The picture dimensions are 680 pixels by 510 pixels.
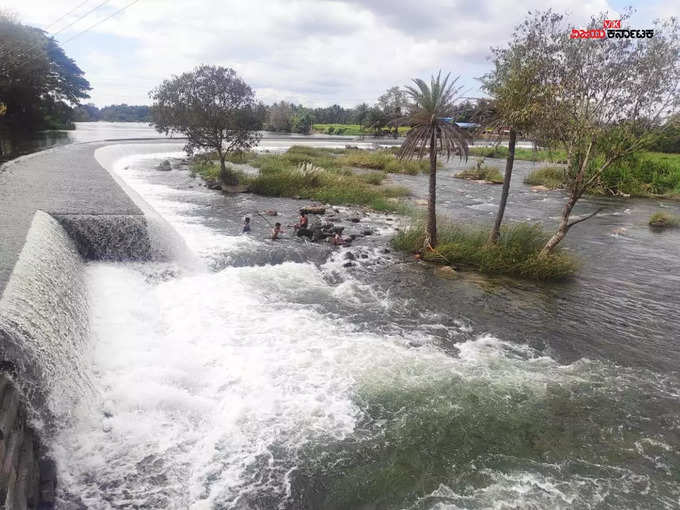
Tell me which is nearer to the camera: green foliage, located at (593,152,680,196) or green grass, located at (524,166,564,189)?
green foliage, located at (593,152,680,196)

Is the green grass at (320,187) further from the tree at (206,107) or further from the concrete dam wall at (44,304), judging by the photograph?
the concrete dam wall at (44,304)

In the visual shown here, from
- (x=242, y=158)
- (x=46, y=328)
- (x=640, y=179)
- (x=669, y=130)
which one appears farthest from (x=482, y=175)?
(x=46, y=328)

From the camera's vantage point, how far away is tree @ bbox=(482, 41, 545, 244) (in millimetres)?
12883

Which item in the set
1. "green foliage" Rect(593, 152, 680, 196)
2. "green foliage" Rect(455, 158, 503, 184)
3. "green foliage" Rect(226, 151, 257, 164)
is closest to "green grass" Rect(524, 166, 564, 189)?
"green foliage" Rect(455, 158, 503, 184)

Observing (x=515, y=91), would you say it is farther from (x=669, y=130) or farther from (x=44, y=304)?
(x=44, y=304)

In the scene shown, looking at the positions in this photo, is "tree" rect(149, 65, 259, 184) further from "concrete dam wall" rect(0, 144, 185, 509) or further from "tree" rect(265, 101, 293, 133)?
"tree" rect(265, 101, 293, 133)

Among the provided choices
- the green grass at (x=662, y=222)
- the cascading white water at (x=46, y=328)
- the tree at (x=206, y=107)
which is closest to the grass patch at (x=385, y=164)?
the tree at (x=206, y=107)

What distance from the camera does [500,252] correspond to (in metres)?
14.7

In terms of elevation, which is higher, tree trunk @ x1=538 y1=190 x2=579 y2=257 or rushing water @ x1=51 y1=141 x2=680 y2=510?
tree trunk @ x1=538 y1=190 x2=579 y2=257

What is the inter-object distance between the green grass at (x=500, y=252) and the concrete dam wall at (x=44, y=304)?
8630 millimetres

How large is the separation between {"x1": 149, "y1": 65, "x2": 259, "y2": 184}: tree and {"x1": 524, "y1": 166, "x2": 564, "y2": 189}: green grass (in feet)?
78.2

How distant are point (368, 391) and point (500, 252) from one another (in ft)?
29.3

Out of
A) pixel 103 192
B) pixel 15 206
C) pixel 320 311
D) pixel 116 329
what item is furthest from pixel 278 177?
pixel 116 329

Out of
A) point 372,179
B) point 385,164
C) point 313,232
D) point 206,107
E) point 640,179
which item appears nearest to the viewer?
point 313,232
